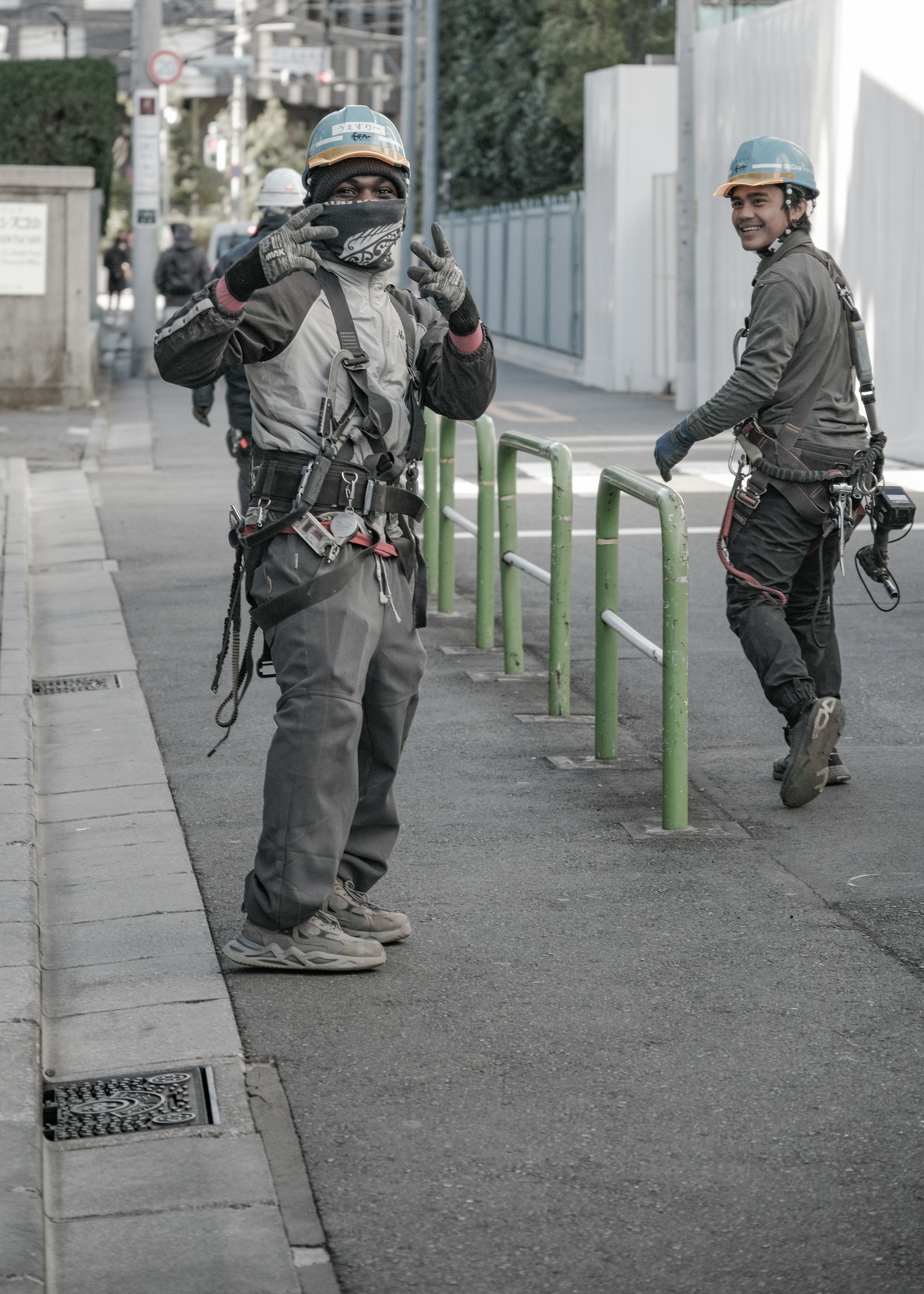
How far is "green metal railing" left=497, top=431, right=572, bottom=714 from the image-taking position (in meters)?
7.14

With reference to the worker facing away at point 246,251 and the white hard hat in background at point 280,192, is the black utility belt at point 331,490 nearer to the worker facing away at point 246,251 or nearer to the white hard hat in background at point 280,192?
the worker facing away at point 246,251

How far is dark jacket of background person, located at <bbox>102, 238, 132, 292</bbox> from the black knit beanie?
3570 centimetres

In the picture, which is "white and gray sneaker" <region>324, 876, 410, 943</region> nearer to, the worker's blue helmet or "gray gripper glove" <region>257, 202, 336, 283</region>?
"gray gripper glove" <region>257, 202, 336, 283</region>

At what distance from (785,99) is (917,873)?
13954mm

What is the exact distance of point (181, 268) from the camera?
1004 inches

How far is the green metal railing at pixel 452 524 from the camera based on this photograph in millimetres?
8594

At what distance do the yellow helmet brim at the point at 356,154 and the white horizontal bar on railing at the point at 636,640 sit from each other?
6.52 feet

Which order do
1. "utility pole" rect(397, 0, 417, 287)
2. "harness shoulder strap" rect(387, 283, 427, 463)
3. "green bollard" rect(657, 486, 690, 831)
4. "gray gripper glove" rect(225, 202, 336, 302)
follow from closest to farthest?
1. "gray gripper glove" rect(225, 202, 336, 302)
2. "harness shoulder strap" rect(387, 283, 427, 463)
3. "green bollard" rect(657, 486, 690, 831)
4. "utility pole" rect(397, 0, 417, 287)

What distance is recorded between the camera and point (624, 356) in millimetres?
23703

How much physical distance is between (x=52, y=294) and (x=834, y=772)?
1464 cm

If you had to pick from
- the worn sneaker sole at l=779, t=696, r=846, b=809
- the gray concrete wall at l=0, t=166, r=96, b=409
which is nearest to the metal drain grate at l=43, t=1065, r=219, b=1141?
the worn sneaker sole at l=779, t=696, r=846, b=809

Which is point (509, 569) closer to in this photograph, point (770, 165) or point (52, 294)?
point (770, 165)

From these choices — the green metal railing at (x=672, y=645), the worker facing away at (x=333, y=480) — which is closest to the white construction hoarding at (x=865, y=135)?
the green metal railing at (x=672, y=645)

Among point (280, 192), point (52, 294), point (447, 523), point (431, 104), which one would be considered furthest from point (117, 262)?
point (447, 523)
